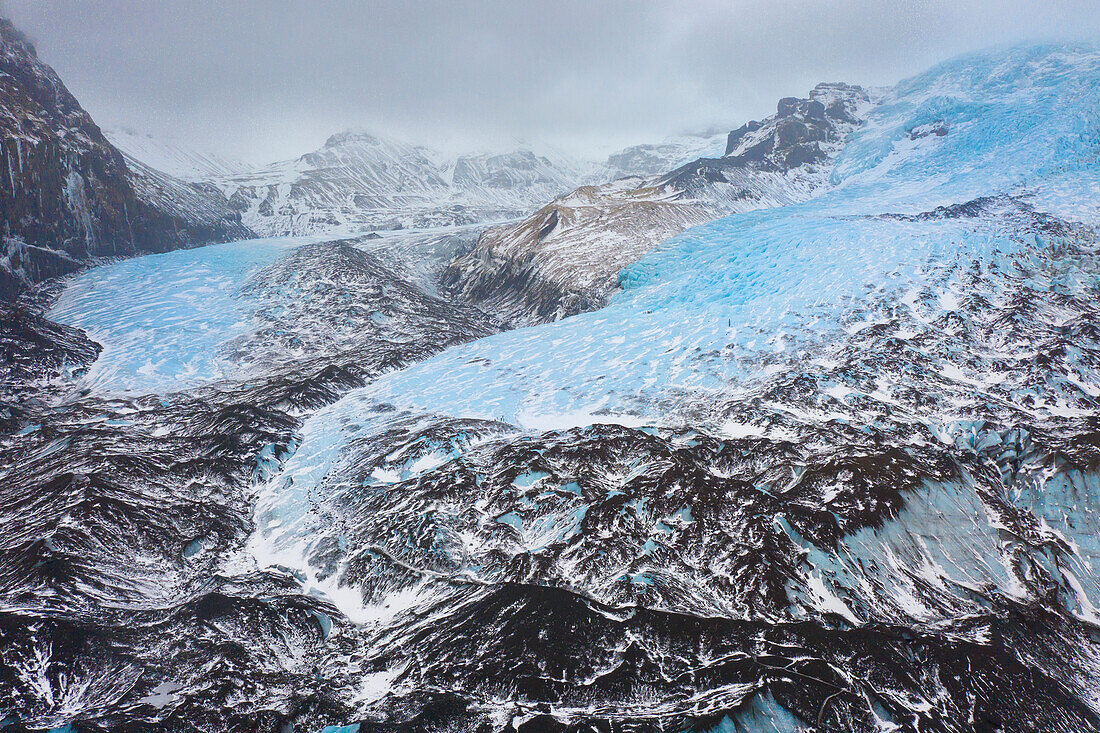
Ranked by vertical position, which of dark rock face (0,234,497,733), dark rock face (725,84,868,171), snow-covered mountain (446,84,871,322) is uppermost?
dark rock face (725,84,868,171)

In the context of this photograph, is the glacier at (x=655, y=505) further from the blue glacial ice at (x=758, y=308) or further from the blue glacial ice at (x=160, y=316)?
the blue glacial ice at (x=160, y=316)

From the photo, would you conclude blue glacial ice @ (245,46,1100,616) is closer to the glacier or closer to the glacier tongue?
the glacier tongue

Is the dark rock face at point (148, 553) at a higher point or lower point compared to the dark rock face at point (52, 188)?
lower

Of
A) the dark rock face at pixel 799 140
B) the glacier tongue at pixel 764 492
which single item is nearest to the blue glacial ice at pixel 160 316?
the glacier tongue at pixel 764 492

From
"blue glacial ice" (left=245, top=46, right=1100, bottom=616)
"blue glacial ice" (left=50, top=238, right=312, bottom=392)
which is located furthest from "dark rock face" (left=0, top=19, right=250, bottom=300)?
"blue glacial ice" (left=245, top=46, right=1100, bottom=616)

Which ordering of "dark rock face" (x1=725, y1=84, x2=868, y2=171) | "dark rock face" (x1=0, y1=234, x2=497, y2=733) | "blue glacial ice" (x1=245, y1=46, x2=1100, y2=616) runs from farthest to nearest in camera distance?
"dark rock face" (x1=725, y1=84, x2=868, y2=171) < "blue glacial ice" (x1=245, y1=46, x2=1100, y2=616) < "dark rock face" (x1=0, y1=234, x2=497, y2=733)

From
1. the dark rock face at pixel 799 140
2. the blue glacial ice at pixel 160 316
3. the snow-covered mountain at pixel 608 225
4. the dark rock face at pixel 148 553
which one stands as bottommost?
the dark rock face at pixel 148 553

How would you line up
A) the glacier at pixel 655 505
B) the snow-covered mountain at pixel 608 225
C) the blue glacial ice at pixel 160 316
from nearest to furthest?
1. the glacier at pixel 655 505
2. the blue glacial ice at pixel 160 316
3. the snow-covered mountain at pixel 608 225

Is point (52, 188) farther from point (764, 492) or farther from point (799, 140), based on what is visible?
point (799, 140)
